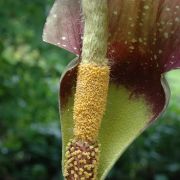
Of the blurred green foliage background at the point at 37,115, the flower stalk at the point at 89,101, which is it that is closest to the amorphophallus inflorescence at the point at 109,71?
the flower stalk at the point at 89,101

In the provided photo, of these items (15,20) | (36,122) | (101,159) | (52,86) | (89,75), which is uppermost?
(89,75)

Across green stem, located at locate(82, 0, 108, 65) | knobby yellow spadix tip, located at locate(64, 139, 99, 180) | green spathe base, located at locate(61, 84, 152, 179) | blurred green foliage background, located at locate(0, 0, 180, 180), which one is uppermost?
green stem, located at locate(82, 0, 108, 65)

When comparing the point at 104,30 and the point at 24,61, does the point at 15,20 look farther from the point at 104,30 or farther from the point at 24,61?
the point at 104,30

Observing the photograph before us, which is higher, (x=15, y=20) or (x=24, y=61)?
(x=15, y=20)

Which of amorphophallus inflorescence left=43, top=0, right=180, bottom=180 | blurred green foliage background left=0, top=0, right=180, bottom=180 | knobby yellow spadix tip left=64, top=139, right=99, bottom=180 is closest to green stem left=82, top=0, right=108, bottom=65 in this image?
amorphophallus inflorescence left=43, top=0, right=180, bottom=180

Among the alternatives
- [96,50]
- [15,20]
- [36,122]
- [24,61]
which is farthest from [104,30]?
[36,122]

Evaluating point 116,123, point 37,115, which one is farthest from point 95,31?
point 37,115

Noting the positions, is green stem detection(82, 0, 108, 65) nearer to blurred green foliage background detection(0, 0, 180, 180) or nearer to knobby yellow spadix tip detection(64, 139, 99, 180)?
knobby yellow spadix tip detection(64, 139, 99, 180)
